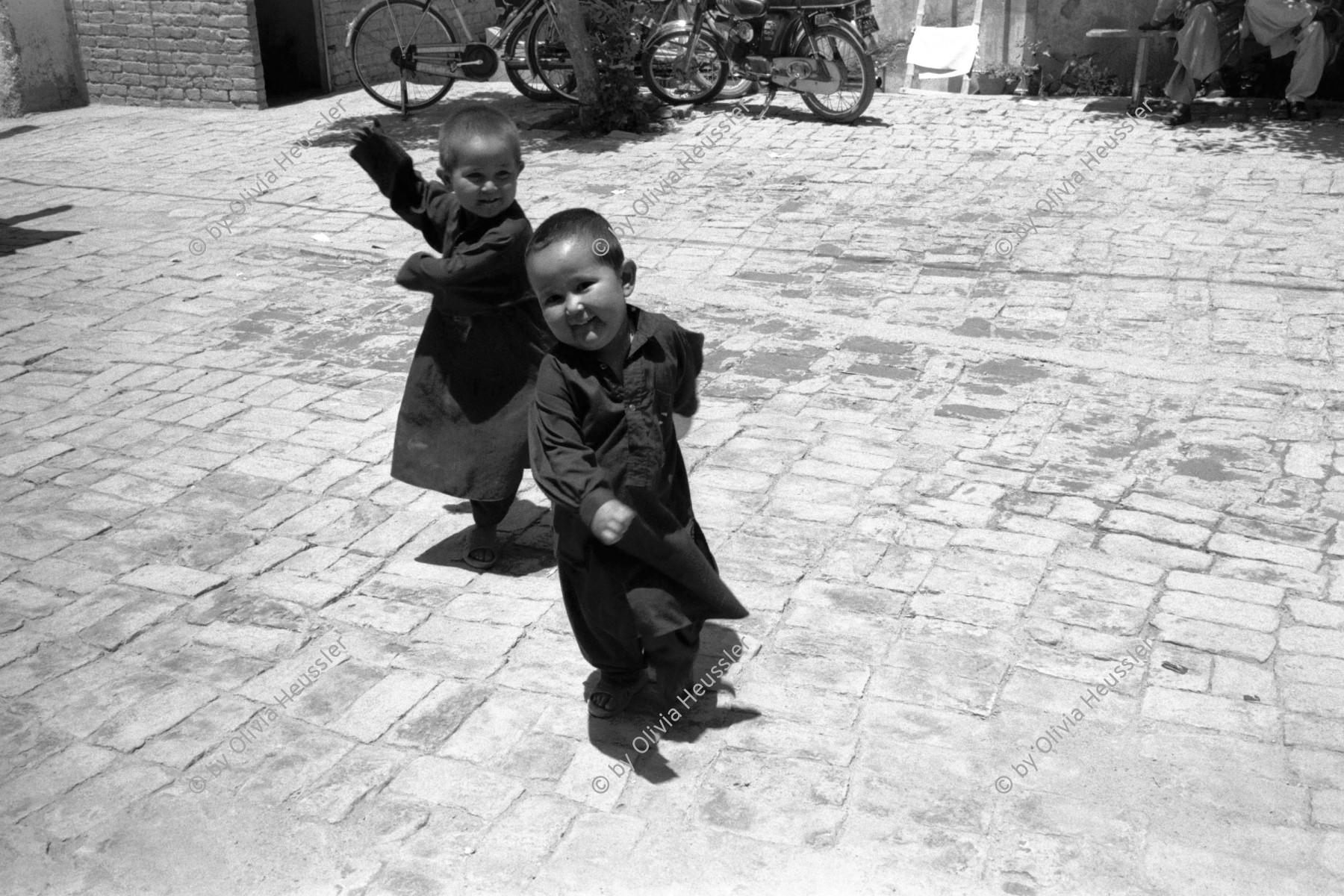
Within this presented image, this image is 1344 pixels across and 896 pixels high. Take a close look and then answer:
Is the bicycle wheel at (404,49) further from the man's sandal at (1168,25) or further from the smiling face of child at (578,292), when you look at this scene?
the smiling face of child at (578,292)

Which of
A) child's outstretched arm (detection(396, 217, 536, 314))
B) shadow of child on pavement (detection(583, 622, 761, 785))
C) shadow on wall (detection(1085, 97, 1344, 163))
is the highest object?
child's outstretched arm (detection(396, 217, 536, 314))

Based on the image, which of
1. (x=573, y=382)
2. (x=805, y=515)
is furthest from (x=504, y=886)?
(x=805, y=515)

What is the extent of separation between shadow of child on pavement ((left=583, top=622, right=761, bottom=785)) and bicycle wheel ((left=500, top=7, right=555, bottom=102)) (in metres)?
8.87

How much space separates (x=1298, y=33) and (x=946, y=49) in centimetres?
305

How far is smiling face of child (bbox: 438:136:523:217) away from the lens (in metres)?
4.29

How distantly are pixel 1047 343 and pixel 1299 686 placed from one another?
2950mm

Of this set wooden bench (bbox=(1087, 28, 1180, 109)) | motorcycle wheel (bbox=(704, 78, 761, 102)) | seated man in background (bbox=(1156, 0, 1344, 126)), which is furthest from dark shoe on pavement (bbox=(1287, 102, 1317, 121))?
motorcycle wheel (bbox=(704, 78, 761, 102))

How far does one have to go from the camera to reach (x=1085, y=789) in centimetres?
350

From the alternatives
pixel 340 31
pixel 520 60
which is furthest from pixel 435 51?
pixel 340 31

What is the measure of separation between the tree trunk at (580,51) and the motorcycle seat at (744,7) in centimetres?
118

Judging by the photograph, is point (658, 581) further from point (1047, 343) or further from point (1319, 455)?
point (1047, 343)

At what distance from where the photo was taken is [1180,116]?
1032cm

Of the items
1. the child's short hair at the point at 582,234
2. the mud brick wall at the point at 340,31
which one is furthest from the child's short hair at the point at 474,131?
the mud brick wall at the point at 340,31

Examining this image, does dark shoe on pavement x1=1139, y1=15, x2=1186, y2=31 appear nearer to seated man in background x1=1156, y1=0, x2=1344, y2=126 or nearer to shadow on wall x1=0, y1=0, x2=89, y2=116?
seated man in background x1=1156, y1=0, x2=1344, y2=126
